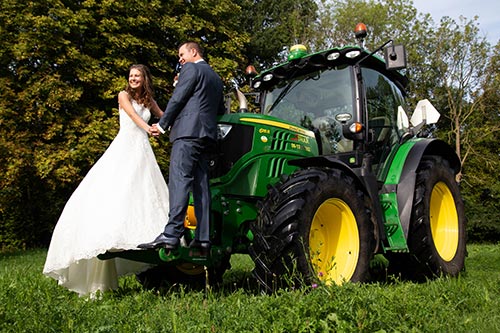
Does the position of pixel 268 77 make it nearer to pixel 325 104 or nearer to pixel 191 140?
pixel 325 104

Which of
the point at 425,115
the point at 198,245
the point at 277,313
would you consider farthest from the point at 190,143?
the point at 425,115

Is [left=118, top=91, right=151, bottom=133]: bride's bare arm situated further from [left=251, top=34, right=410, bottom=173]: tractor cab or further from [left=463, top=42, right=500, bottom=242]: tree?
[left=463, top=42, right=500, bottom=242]: tree

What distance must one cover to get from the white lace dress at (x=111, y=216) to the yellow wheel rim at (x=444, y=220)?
3193mm

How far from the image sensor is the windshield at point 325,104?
5352 mm

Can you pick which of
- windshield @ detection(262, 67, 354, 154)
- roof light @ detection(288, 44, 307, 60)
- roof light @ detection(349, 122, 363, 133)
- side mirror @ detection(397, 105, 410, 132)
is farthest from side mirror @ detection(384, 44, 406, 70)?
side mirror @ detection(397, 105, 410, 132)

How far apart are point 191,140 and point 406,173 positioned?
100 inches

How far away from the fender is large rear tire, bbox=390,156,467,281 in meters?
0.11

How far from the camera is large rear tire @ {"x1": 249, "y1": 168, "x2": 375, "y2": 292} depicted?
3.87m

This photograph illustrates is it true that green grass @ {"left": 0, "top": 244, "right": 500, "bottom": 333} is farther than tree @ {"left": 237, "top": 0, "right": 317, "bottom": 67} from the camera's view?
No

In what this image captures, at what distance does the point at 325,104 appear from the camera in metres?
5.42

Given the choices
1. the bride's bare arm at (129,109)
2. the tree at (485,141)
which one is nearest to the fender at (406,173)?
the bride's bare arm at (129,109)

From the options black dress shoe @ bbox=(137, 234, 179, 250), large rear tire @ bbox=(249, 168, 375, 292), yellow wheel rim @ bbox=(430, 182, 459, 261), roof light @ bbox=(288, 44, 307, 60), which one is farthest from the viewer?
yellow wheel rim @ bbox=(430, 182, 459, 261)

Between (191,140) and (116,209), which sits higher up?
(191,140)

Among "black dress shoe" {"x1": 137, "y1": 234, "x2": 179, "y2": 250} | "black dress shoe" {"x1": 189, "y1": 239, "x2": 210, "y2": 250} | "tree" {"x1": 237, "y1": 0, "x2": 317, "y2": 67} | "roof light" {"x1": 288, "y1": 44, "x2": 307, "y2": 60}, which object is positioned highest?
"tree" {"x1": 237, "y1": 0, "x2": 317, "y2": 67}
